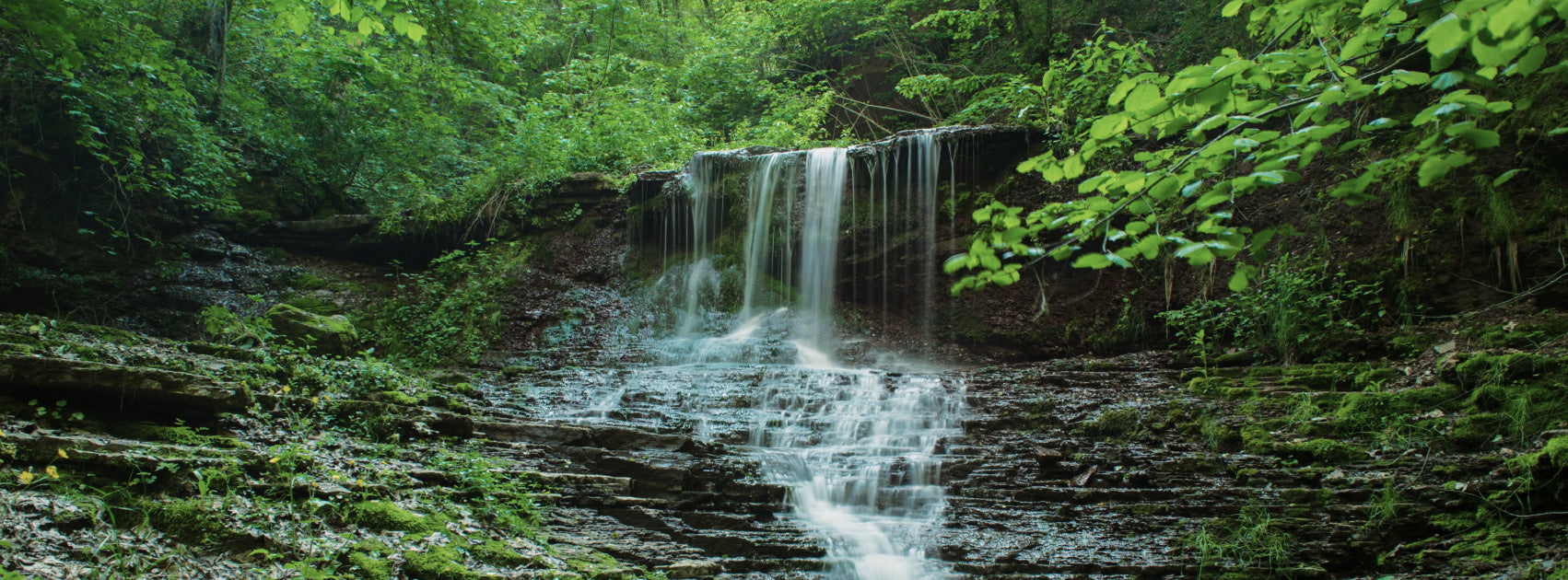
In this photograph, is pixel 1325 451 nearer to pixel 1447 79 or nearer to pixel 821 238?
pixel 1447 79

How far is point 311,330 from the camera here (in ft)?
24.5

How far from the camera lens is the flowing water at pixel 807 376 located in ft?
17.0

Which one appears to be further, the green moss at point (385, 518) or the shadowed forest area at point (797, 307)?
the green moss at point (385, 518)

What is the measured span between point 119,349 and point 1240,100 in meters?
6.86

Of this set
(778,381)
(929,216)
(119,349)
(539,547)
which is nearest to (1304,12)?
(539,547)

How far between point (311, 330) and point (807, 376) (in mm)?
5214

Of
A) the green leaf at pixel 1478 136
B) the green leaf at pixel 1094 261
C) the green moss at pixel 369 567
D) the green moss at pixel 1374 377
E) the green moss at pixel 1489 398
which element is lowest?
the green moss at pixel 369 567

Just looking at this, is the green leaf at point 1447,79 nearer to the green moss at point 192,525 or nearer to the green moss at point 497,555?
the green moss at point 497,555

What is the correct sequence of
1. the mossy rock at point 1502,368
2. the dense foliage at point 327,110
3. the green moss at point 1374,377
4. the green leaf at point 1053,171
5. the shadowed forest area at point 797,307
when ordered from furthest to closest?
the dense foliage at point 327,110
the green moss at point 1374,377
the mossy rock at point 1502,368
the shadowed forest area at point 797,307
the green leaf at point 1053,171

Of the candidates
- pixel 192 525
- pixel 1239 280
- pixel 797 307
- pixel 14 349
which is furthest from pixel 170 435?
pixel 797 307

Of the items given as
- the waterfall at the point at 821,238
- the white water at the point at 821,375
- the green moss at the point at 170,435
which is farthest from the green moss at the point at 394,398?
the waterfall at the point at 821,238

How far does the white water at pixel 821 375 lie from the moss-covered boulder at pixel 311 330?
291cm

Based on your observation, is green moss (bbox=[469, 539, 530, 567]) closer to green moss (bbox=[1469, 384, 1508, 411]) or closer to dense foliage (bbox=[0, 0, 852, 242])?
dense foliage (bbox=[0, 0, 852, 242])

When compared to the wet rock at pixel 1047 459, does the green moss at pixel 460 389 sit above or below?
above
